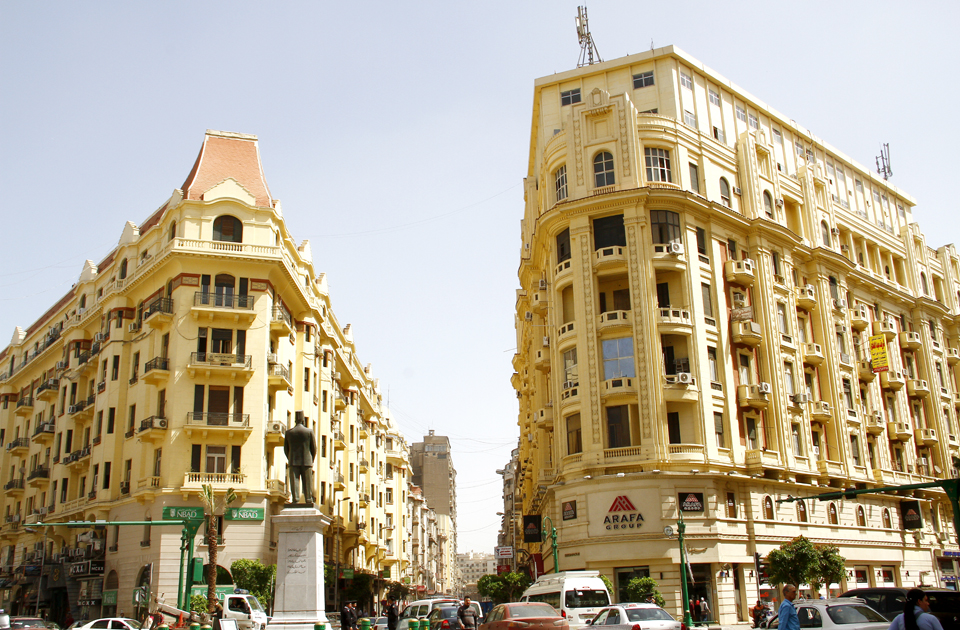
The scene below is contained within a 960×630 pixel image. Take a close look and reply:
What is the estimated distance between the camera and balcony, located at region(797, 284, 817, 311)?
49219 millimetres

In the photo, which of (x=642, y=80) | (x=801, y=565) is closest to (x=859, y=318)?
(x=642, y=80)

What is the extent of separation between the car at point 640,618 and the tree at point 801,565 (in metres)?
19.8

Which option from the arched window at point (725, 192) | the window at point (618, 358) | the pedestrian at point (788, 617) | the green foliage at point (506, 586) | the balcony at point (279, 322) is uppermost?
the arched window at point (725, 192)

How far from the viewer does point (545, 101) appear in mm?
50344

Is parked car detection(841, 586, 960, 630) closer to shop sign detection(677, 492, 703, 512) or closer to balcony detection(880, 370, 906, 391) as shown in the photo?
shop sign detection(677, 492, 703, 512)

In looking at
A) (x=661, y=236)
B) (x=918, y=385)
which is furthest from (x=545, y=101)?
(x=918, y=385)

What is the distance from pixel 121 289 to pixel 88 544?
14.4 metres

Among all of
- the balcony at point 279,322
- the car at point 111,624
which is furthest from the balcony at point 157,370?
the car at point 111,624

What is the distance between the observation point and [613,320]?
137 ft

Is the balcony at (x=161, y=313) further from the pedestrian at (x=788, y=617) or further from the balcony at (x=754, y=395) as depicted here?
the pedestrian at (x=788, y=617)

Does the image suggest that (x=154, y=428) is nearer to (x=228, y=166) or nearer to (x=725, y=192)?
(x=228, y=166)

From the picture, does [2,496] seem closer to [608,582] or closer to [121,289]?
[121,289]

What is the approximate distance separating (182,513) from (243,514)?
2835 millimetres

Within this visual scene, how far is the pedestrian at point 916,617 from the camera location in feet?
36.1
